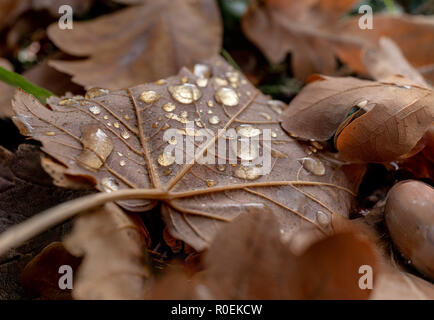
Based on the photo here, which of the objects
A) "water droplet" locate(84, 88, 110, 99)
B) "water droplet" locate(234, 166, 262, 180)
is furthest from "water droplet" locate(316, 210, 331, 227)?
"water droplet" locate(84, 88, 110, 99)

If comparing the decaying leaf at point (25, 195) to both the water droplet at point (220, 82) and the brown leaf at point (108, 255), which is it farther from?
the water droplet at point (220, 82)

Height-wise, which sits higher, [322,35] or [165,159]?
[165,159]

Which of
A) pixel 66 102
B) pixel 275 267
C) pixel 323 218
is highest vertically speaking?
pixel 66 102

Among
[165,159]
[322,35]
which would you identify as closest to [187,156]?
[165,159]

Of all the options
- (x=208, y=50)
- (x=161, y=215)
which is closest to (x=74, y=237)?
(x=161, y=215)

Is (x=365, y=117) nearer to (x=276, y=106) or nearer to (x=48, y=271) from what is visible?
(x=276, y=106)

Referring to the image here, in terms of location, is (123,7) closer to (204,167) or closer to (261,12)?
(261,12)

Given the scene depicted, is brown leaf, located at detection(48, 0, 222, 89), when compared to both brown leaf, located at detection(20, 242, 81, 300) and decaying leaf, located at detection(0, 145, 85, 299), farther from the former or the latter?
brown leaf, located at detection(20, 242, 81, 300)

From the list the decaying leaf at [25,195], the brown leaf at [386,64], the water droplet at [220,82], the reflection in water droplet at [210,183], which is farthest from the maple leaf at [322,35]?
the decaying leaf at [25,195]
